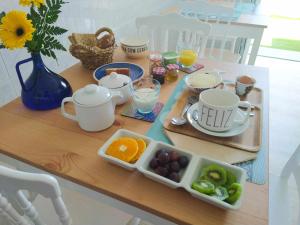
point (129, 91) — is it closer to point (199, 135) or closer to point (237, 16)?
point (199, 135)

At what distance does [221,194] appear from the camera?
50 centimetres

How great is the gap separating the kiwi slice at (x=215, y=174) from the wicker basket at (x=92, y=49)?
26.1 inches

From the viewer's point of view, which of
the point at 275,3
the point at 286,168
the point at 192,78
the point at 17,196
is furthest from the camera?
the point at 275,3

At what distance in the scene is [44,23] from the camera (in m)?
0.67

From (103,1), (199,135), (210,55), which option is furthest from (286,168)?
(103,1)

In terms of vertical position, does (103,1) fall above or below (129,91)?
above

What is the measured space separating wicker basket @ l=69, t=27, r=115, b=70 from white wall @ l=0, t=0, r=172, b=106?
0.75 feet

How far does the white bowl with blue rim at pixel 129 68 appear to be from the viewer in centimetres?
94

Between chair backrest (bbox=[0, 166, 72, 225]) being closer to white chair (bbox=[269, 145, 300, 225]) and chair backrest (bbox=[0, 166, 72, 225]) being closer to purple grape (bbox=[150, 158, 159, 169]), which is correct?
purple grape (bbox=[150, 158, 159, 169])

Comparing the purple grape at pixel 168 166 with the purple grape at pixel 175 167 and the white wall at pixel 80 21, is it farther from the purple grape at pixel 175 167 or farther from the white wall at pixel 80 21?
the white wall at pixel 80 21

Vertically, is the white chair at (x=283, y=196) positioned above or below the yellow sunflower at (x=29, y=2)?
below

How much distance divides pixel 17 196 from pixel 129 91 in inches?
17.7

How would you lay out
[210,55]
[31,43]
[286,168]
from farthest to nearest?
[210,55], [286,168], [31,43]

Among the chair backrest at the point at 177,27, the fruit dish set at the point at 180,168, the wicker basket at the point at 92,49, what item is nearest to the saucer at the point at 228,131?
the fruit dish set at the point at 180,168
